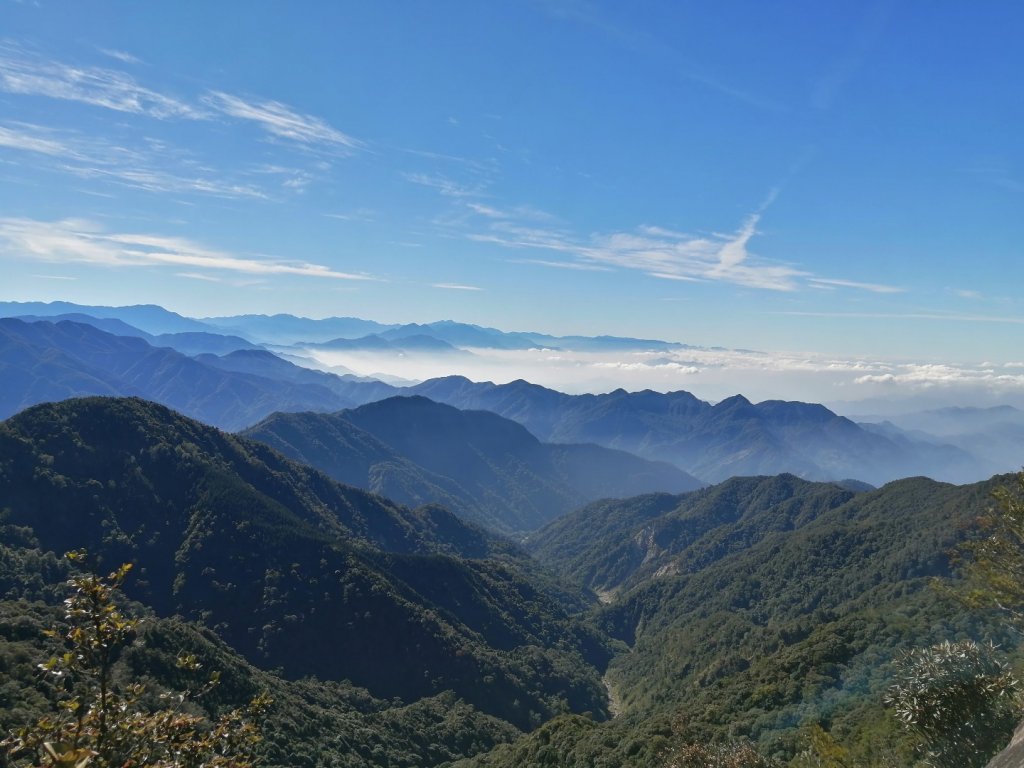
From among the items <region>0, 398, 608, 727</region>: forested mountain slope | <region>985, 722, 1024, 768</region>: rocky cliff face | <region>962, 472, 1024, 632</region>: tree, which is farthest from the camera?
<region>0, 398, 608, 727</region>: forested mountain slope

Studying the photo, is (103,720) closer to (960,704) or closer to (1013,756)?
(1013,756)

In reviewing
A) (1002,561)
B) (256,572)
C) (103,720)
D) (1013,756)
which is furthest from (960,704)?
(256,572)

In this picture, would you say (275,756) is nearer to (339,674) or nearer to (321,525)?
(339,674)

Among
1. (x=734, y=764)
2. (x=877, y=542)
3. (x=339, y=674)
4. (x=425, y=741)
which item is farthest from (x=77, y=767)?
(x=877, y=542)

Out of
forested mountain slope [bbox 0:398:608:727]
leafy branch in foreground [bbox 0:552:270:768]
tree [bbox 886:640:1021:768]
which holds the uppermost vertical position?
leafy branch in foreground [bbox 0:552:270:768]

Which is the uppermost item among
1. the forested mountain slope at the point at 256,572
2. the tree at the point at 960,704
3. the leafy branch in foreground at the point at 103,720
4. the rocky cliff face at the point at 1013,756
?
the leafy branch in foreground at the point at 103,720

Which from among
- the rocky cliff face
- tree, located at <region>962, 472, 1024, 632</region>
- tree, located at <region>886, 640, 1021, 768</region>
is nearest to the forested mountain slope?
tree, located at <region>886, 640, 1021, 768</region>

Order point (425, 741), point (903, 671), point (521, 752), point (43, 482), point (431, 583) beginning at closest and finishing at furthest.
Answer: point (903, 671), point (521, 752), point (425, 741), point (43, 482), point (431, 583)

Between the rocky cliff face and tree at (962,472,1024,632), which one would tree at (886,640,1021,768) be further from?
the rocky cliff face

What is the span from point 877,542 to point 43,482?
203 meters

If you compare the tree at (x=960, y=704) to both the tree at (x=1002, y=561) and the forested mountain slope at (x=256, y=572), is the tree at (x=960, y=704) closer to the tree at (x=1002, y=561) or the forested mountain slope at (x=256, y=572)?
the tree at (x=1002, y=561)

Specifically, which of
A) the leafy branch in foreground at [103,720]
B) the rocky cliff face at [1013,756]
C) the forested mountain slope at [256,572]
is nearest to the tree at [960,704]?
the rocky cliff face at [1013,756]

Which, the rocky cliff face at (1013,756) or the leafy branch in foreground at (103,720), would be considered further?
the rocky cliff face at (1013,756)

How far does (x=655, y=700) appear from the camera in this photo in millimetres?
130625
